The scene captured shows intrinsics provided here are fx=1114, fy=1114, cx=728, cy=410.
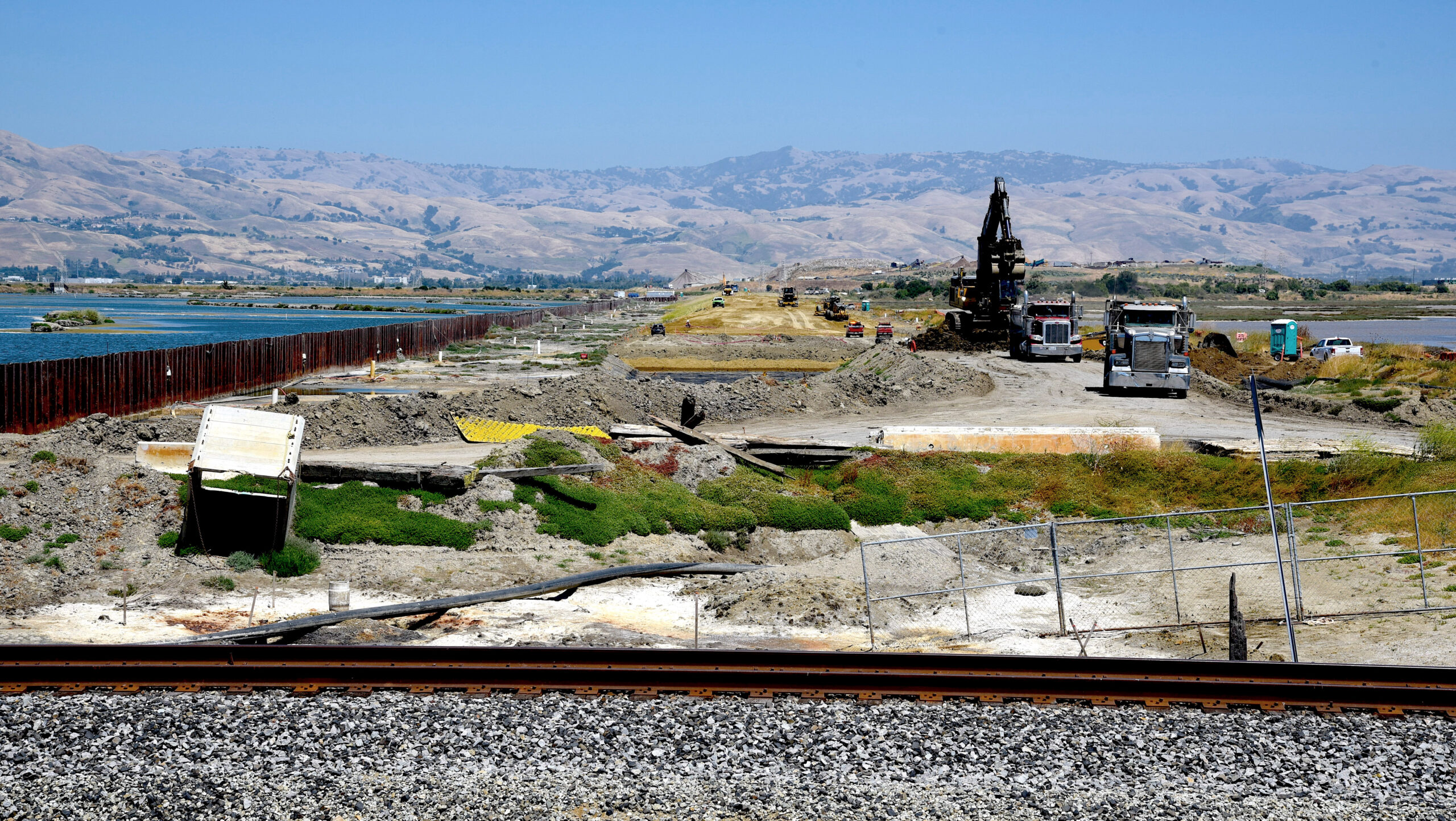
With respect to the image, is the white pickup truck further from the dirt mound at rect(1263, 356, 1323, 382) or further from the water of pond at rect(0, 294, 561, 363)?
the water of pond at rect(0, 294, 561, 363)

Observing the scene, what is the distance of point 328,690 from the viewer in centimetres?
1172

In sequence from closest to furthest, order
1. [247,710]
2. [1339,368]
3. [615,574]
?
1. [247,710]
2. [615,574]
3. [1339,368]

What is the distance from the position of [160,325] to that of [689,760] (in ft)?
460

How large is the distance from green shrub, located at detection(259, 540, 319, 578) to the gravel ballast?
8014 millimetres

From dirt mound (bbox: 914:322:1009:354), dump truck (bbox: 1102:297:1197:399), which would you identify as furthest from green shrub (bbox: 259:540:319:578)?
dirt mound (bbox: 914:322:1009:354)

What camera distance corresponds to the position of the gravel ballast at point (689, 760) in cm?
927

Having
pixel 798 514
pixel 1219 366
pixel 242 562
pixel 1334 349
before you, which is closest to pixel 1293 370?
pixel 1219 366

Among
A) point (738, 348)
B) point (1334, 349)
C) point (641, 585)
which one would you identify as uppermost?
point (1334, 349)

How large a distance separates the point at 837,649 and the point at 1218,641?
5.61 meters

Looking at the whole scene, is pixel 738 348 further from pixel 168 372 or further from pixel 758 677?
pixel 758 677

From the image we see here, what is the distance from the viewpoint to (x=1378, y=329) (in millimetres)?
126375

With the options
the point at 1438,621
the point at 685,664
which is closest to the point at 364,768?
the point at 685,664

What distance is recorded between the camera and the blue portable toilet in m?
63.5

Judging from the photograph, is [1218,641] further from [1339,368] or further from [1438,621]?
[1339,368]
